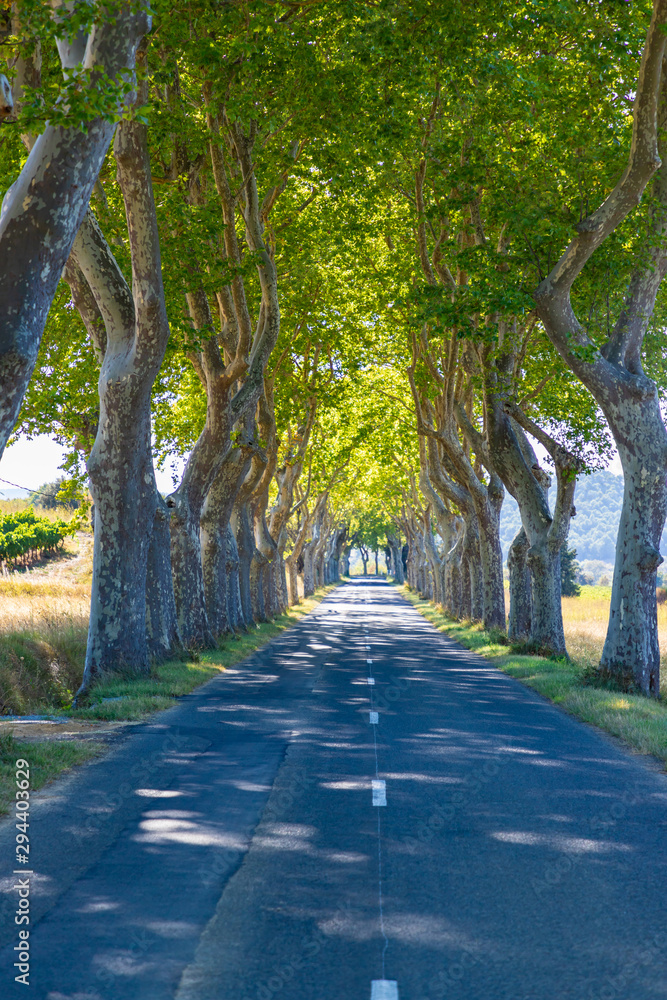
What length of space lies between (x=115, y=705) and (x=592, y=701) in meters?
6.39

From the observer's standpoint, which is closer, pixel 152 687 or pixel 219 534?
pixel 152 687

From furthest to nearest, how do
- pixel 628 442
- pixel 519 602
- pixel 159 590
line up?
1. pixel 519 602
2. pixel 159 590
3. pixel 628 442

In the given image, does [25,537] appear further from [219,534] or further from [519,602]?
[519,602]

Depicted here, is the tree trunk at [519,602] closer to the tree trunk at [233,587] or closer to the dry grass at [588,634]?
the dry grass at [588,634]

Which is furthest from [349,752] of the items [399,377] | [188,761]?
[399,377]

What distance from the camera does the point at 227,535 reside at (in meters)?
24.0

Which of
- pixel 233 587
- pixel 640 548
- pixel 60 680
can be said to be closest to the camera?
pixel 640 548

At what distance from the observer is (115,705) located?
38.2 feet

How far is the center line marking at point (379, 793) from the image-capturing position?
7.36m

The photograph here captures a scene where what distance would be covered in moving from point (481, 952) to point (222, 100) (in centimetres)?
1471

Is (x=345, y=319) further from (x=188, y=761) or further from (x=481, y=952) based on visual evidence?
(x=481, y=952)

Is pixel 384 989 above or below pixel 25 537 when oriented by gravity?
below

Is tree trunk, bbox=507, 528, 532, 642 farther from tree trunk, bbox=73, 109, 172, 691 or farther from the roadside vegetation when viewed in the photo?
tree trunk, bbox=73, 109, 172, 691

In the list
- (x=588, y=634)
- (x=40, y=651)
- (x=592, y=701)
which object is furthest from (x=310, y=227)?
(x=588, y=634)
